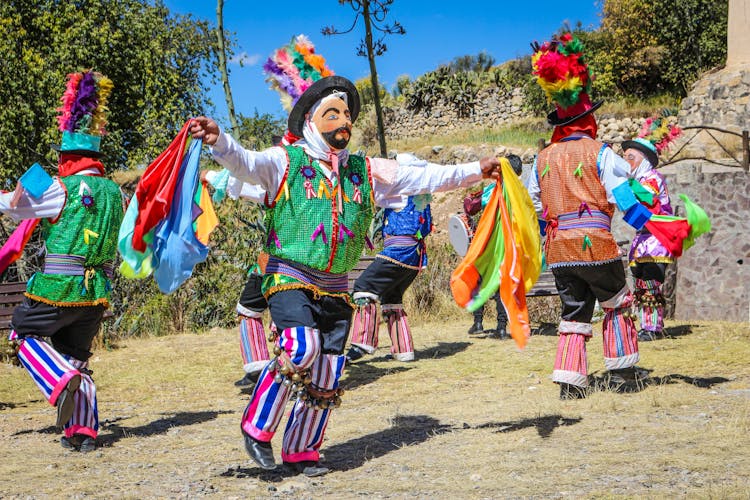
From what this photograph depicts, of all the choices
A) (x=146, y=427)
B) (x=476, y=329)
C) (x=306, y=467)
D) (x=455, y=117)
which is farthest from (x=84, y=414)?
(x=455, y=117)

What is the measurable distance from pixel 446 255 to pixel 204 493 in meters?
9.72

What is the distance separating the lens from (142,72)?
863 inches

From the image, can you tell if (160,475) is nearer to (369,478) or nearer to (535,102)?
(369,478)

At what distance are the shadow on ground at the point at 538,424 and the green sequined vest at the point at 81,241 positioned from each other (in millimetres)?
2796

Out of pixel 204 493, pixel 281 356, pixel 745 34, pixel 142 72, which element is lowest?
pixel 204 493

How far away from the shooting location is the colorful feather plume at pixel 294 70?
5.90 m

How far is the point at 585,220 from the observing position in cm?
646

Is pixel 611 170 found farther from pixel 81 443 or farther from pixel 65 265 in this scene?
pixel 81 443

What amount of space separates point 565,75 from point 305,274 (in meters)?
2.72

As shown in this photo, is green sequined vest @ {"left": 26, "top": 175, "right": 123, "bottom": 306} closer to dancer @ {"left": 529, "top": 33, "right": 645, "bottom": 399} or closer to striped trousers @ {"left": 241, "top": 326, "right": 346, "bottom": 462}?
striped trousers @ {"left": 241, "top": 326, "right": 346, "bottom": 462}

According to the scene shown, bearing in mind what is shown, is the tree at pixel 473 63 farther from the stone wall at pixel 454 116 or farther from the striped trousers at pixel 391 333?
the striped trousers at pixel 391 333

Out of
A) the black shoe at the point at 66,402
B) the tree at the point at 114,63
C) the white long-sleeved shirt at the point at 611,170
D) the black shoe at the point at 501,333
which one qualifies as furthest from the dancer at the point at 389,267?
the tree at the point at 114,63

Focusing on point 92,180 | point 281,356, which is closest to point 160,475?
point 281,356

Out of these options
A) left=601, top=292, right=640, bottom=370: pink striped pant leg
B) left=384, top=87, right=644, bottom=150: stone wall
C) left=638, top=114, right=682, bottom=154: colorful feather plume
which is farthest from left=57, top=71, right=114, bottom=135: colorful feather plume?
left=384, top=87, right=644, bottom=150: stone wall
